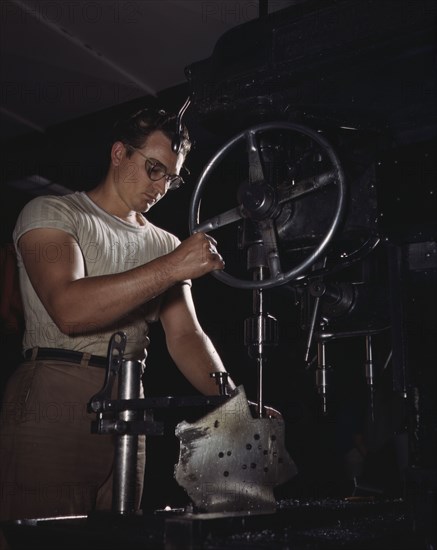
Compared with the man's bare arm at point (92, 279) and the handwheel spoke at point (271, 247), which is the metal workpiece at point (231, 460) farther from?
the man's bare arm at point (92, 279)

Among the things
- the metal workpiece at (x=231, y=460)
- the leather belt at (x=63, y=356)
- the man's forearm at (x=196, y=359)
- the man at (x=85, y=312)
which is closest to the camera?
the metal workpiece at (x=231, y=460)

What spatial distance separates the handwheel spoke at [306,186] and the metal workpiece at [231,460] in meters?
0.37

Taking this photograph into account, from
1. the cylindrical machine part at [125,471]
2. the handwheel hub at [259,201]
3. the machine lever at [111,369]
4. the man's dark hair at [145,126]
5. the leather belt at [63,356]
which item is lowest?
the cylindrical machine part at [125,471]

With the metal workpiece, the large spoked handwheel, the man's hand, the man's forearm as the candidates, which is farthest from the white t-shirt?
the metal workpiece

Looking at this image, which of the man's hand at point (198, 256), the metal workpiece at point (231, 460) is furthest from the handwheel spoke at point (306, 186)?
the metal workpiece at point (231, 460)

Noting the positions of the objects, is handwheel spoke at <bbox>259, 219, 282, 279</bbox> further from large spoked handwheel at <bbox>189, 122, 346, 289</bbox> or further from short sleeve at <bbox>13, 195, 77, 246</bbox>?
short sleeve at <bbox>13, 195, 77, 246</bbox>

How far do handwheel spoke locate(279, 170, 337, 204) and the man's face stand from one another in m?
0.77

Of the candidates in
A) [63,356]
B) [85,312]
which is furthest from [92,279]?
[63,356]

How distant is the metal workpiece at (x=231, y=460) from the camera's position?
102cm

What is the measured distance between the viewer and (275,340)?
3.81ft

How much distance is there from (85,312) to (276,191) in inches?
21.6

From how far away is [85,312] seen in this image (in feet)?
4.67

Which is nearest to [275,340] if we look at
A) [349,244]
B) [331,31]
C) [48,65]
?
[349,244]

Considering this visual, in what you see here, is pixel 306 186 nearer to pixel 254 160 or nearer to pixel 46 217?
pixel 254 160
